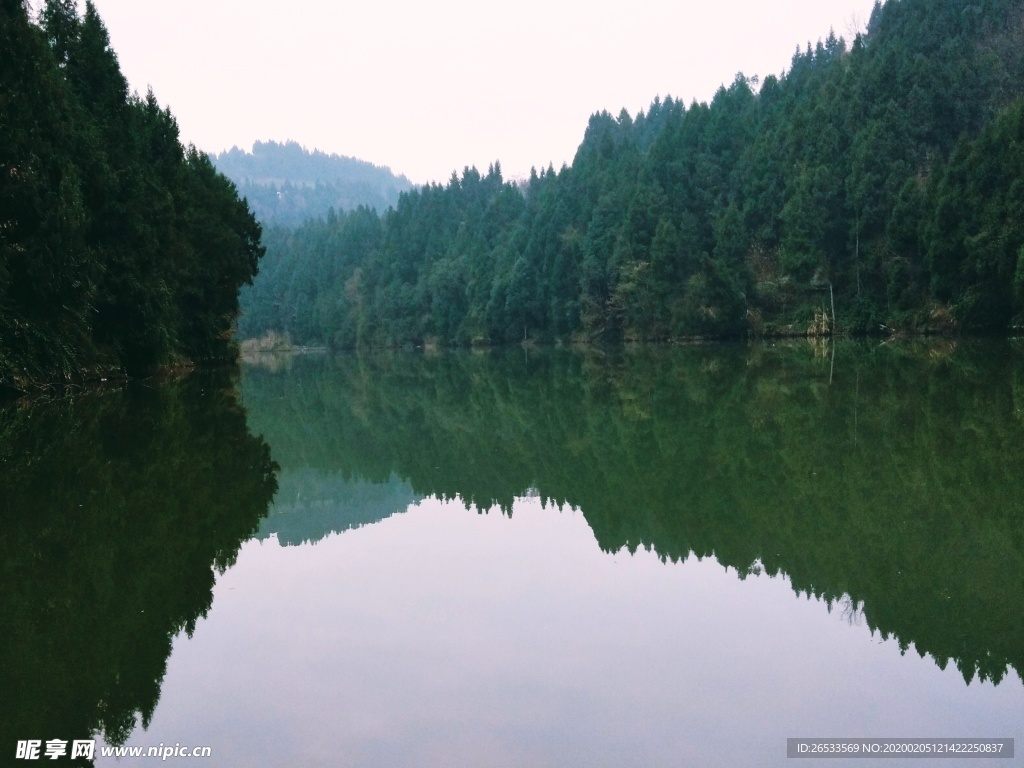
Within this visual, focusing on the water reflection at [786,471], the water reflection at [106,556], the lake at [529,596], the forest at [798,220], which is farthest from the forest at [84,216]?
the forest at [798,220]

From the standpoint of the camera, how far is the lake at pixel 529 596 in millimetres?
4047

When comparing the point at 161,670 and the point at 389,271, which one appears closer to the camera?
the point at 161,670

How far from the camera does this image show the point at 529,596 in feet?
19.9

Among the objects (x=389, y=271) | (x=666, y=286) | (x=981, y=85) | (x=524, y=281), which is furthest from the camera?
(x=389, y=271)

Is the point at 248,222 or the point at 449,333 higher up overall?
the point at 248,222

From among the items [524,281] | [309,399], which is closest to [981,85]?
[524,281]

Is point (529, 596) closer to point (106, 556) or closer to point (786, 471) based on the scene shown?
point (106, 556)

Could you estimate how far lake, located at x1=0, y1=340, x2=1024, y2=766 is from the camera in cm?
405

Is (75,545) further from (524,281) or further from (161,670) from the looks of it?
(524,281)

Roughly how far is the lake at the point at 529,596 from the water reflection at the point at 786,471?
43 millimetres

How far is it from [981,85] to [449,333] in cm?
5384

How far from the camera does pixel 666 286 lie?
65500 millimetres

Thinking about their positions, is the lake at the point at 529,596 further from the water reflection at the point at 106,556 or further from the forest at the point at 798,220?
the forest at the point at 798,220

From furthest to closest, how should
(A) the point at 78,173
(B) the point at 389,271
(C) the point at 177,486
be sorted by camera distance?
(B) the point at 389,271
(A) the point at 78,173
(C) the point at 177,486
